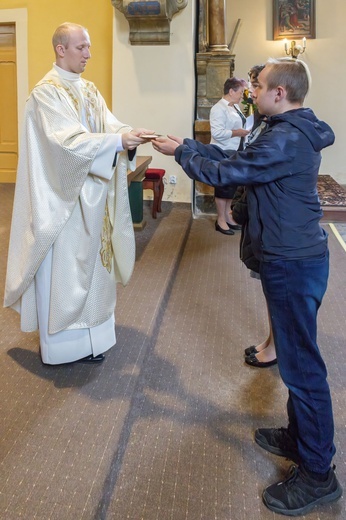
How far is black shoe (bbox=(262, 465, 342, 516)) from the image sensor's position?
176cm

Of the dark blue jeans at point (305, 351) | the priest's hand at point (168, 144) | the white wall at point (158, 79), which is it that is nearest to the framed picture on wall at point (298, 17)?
the white wall at point (158, 79)

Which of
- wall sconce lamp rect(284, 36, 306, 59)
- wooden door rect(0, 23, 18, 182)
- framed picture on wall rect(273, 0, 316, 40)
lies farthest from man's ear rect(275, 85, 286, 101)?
framed picture on wall rect(273, 0, 316, 40)

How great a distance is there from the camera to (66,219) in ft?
7.66

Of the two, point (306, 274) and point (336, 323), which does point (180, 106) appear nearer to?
point (336, 323)

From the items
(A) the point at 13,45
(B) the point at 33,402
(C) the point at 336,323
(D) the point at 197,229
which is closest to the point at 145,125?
(D) the point at 197,229

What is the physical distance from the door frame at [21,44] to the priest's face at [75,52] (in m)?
4.32

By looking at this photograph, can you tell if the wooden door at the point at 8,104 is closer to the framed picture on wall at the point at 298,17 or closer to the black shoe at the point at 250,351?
the framed picture on wall at the point at 298,17

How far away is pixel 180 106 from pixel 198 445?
4355 mm

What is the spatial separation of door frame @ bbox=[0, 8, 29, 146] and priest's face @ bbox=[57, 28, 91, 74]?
4321 mm

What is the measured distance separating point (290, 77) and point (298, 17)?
831 centimetres

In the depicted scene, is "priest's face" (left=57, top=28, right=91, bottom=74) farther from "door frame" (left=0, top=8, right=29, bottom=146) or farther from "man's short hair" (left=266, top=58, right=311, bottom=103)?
"door frame" (left=0, top=8, right=29, bottom=146)

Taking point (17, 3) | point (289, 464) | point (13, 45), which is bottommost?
point (289, 464)

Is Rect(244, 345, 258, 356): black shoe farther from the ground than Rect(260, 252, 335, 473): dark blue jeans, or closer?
closer

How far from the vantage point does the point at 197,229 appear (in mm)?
5402
